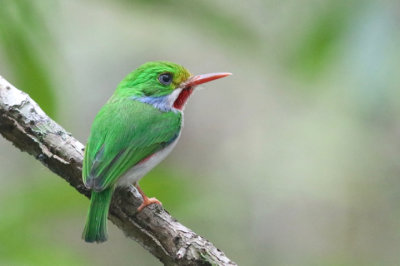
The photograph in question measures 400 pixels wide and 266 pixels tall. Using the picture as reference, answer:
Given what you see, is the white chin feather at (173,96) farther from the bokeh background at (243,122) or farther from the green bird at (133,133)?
the bokeh background at (243,122)

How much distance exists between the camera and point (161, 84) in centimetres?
377

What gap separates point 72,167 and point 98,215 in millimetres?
246

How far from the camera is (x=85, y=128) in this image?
6766 mm

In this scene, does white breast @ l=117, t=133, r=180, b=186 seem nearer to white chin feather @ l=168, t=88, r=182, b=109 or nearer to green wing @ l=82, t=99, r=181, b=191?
green wing @ l=82, t=99, r=181, b=191

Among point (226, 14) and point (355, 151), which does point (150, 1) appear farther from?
point (355, 151)

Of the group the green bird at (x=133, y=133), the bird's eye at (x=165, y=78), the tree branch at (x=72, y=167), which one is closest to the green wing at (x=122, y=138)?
the green bird at (x=133, y=133)

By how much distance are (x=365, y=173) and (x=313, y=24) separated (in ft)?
15.4

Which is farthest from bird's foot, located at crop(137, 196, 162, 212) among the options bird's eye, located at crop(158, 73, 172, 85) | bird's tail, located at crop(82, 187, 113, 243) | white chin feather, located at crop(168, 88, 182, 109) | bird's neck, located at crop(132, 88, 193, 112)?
bird's eye, located at crop(158, 73, 172, 85)

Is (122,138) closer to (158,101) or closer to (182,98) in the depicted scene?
(158,101)

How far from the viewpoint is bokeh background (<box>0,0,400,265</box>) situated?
94.0 inches

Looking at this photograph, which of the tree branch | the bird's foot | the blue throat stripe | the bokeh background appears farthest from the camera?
the blue throat stripe

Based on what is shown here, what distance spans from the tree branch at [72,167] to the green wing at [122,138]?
112 mm

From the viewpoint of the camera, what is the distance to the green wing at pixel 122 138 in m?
2.92

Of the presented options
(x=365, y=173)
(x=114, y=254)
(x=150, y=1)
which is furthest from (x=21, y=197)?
(x=365, y=173)
